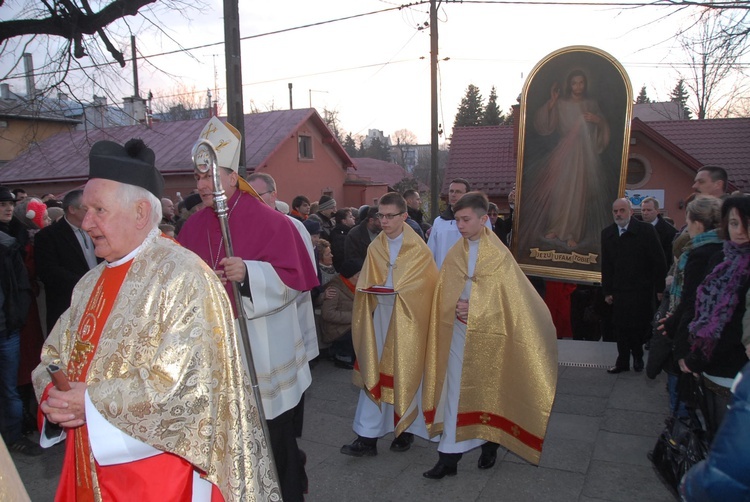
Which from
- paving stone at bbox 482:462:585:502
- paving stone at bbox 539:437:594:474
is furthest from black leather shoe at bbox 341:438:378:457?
paving stone at bbox 539:437:594:474

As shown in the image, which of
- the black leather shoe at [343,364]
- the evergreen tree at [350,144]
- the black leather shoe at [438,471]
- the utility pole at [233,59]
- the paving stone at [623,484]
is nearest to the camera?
the paving stone at [623,484]

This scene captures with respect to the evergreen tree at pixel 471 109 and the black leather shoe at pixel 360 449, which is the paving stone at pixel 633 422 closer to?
the black leather shoe at pixel 360 449

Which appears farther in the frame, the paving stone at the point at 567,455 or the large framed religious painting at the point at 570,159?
the large framed religious painting at the point at 570,159

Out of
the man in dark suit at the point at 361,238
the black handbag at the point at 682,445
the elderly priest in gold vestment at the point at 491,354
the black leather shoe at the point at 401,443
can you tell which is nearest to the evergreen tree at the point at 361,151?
the man in dark suit at the point at 361,238

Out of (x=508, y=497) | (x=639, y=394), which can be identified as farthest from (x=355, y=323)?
(x=639, y=394)

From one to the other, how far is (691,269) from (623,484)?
1.64 meters

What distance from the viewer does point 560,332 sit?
8555 millimetres

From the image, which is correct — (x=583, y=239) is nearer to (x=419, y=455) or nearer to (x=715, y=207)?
(x=715, y=207)

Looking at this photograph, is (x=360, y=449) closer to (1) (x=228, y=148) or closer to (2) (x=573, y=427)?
(2) (x=573, y=427)

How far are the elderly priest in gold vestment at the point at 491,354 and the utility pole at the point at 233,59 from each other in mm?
4321

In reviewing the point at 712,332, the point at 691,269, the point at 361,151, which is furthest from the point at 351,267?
the point at 361,151

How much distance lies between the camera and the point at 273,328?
3.54 m

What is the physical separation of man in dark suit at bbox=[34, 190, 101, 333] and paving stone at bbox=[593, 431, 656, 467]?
4.60m

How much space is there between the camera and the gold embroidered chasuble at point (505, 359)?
13.8 feet
